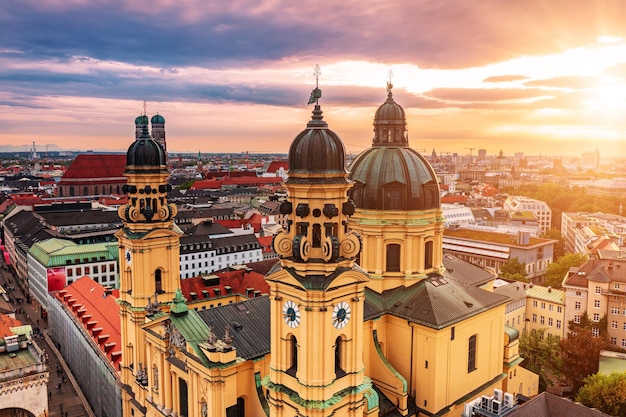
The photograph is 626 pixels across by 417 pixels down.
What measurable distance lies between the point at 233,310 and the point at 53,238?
240ft

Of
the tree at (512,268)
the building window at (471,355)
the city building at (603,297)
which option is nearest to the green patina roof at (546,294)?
the city building at (603,297)

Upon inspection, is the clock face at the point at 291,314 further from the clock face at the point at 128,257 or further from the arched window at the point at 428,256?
the clock face at the point at 128,257

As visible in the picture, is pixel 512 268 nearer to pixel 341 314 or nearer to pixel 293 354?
pixel 341 314

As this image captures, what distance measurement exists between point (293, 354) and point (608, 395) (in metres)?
35.2

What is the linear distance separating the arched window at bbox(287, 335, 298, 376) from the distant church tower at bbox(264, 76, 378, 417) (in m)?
0.06

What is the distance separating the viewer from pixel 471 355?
43500 millimetres

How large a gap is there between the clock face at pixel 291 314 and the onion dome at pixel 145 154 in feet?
71.8

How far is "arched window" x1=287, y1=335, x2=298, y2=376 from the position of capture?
29.5 metres

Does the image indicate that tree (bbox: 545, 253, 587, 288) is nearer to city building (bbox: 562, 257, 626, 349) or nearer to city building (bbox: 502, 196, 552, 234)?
city building (bbox: 562, 257, 626, 349)

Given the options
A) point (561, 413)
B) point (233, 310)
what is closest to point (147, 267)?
point (233, 310)

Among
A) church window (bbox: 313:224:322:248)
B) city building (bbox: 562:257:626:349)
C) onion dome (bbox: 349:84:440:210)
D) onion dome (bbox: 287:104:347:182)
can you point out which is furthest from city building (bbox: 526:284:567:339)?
onion dome (bbox: 287:104:347:182)

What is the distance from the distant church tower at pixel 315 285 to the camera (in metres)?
28.0

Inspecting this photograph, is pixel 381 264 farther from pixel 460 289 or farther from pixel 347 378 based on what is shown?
pixel 347 378

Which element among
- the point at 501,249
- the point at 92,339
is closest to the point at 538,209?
the point at 501,249
